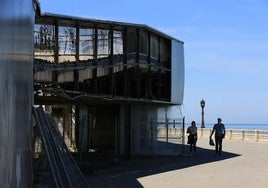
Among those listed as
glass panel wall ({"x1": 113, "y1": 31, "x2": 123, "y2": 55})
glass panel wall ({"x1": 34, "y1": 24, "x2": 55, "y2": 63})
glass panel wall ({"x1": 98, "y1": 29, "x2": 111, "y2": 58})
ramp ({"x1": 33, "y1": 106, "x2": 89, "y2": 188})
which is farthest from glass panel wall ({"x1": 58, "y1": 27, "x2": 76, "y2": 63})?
ramp ({"x1": 33, "y1": 106, "x2": 89, "y2": 188})

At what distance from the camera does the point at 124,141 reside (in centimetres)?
2528

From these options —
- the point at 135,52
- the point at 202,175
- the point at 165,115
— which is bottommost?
the point at 202,175

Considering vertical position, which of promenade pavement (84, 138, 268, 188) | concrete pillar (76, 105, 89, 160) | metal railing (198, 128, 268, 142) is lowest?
metal railing (198, 128, 268, 142)

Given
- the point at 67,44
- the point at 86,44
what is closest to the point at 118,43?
the point at 86,44

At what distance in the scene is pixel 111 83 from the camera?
72.7 ft

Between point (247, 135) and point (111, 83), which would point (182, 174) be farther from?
point (247, 135)

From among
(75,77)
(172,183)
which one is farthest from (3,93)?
(75,77)

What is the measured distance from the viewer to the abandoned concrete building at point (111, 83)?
18.6m

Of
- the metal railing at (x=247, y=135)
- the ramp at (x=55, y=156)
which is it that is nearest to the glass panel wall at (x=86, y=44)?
the ramp at (x=55, y=156)

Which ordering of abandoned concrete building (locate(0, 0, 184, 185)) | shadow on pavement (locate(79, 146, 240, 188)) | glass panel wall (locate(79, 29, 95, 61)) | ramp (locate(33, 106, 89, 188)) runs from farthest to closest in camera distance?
glass panel wall (locate(79, 29, 95, 61)) → abandoned concrete building (locate(0, 0, 184, 185)) → shadow on pavement (locate(79, 146, 240, 188)) → ramp (locate(33, 106, 89, 188))

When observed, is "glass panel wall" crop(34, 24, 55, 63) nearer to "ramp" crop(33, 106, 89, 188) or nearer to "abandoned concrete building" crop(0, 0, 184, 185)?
"abandoned concrete building" crop(0, 0, 184, 185)

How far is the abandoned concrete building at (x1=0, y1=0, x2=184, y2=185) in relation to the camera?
18.6 meters

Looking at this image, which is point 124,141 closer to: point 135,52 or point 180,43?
point 135,52

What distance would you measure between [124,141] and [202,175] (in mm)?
8683
